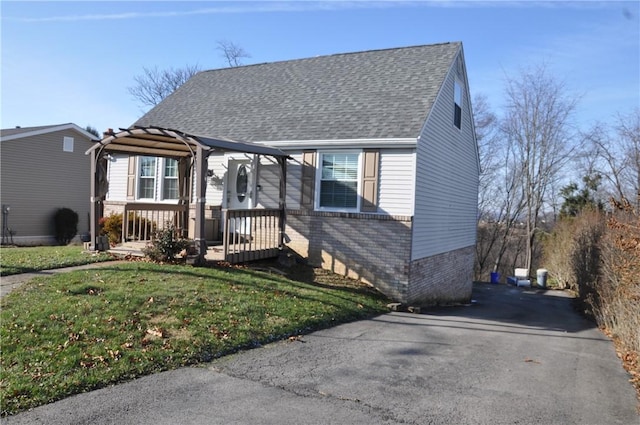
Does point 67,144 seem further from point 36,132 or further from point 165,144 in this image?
point 165,144

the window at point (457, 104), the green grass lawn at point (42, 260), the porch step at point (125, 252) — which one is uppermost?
the window at point (457, 104)

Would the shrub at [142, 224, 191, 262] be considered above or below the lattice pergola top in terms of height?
below

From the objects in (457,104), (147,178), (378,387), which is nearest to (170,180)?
(147,178)

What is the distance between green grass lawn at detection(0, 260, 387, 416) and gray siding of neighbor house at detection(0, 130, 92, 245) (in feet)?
48.7

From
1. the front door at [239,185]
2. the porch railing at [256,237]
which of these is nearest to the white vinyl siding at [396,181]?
the porch railing at [256,237]

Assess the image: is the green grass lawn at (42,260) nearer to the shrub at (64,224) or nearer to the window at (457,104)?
the window at (457,104)

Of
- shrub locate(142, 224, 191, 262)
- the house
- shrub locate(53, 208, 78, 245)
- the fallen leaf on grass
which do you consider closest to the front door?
the house

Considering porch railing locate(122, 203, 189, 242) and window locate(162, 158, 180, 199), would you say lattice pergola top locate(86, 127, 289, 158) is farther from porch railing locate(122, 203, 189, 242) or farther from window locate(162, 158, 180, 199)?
porch railing locate(122, 203, 189, 242)

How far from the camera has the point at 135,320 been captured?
6.86 m

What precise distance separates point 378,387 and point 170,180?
11.5 meters

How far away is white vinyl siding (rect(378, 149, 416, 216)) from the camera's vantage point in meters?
11.9

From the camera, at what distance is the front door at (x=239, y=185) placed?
14.0 metres

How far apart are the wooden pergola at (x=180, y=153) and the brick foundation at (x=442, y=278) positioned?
3.67 meters

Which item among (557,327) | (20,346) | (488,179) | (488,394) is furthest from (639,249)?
(488,179)
